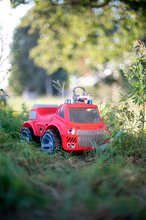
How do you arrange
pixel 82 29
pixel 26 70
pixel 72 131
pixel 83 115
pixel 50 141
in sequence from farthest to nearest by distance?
pixel 26 70, pixel 82 29, pixel 83 115, pixel 50 141, pixel 72 131

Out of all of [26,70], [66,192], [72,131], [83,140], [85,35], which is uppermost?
[26,70]

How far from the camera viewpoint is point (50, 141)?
484cm

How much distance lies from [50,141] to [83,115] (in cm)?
57

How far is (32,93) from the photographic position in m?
37.5

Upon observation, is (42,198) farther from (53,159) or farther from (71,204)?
(53,159)

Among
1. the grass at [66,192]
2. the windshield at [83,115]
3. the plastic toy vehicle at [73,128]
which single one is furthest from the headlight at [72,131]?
the grass at [66,192]

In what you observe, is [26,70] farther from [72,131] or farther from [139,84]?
[72,131]

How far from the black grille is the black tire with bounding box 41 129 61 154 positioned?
11.7 inches

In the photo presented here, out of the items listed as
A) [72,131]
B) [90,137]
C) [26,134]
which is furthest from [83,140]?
[26,134]

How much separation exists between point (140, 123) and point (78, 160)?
1060 mm

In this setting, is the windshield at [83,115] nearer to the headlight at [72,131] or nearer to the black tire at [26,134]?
the headlight at [72,131]

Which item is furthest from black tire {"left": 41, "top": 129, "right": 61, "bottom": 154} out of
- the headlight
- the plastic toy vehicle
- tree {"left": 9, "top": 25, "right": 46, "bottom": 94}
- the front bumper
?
tree {"left": 9, "top": 25, "right": 46, "bottom": 94}

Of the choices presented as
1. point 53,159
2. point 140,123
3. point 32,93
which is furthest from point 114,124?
point 32,93

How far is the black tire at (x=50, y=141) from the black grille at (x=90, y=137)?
0.30 m
